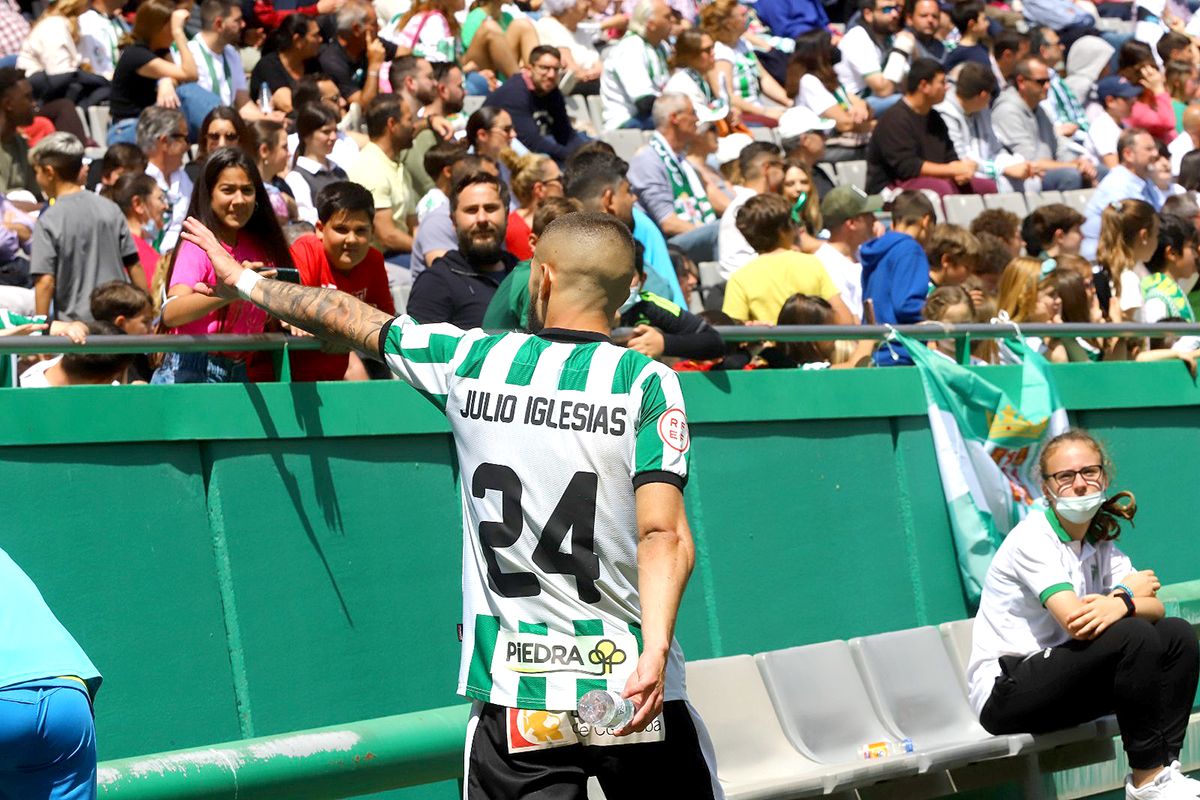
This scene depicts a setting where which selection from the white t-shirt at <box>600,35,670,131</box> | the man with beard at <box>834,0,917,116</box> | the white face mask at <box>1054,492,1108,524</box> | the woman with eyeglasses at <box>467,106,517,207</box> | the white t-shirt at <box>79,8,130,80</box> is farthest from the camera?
the man with beard at <box>834,0,917,116</box>

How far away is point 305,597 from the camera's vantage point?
5922 mm

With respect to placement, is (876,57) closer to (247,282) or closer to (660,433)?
(247,282)

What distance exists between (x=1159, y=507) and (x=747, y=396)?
284cm

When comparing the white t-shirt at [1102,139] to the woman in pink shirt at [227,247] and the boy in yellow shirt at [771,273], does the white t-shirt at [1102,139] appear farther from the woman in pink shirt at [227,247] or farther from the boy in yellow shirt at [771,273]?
the woman in pink shirt at [227,247]

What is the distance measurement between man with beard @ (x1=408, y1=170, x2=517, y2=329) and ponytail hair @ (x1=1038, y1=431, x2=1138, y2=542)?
2.26 m

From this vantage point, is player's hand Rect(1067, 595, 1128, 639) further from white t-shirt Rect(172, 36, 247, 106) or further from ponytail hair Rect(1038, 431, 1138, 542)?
white t-shirt Rect(172, 36, 247, 106)

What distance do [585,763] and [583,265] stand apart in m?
1.09

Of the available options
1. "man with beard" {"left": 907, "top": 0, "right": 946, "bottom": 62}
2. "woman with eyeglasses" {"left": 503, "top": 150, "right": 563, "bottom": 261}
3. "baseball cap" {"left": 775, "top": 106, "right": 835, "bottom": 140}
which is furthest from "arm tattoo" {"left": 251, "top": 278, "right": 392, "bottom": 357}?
"man with beard" {"left": 907, "top": 0, "right": 946, "bottom": 62}

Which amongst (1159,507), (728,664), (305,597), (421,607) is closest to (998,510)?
(1159,507)

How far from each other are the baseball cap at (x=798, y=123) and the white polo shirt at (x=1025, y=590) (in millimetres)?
7086

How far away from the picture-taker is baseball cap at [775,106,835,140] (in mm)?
13438

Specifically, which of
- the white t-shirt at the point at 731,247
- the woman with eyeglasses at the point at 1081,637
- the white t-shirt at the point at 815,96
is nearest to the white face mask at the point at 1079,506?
the woman with eyeglasses at the point at 1081,637

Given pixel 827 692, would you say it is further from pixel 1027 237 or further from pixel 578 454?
pixel 1027 237

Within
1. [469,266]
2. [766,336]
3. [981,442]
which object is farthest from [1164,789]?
[469,266]
